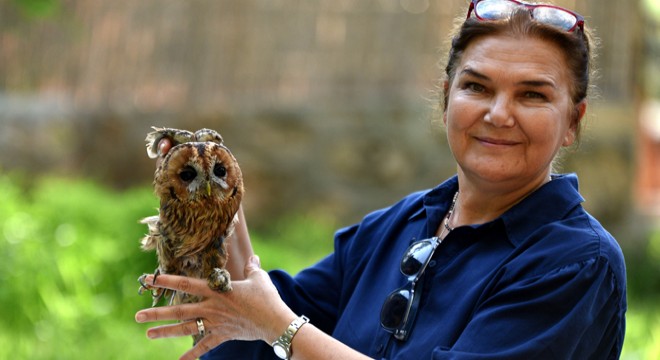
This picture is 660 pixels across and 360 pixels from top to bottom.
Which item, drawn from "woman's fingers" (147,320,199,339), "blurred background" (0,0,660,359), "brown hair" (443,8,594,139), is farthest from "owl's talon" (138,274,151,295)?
"blurred background" (0,0,660,359)

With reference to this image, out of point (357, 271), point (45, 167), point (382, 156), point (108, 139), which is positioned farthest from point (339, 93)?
point (357, 271)

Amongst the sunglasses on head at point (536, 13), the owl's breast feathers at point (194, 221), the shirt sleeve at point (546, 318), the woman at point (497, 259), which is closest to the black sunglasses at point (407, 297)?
the woman at point (497, 259)

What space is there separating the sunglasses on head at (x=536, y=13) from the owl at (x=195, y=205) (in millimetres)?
691

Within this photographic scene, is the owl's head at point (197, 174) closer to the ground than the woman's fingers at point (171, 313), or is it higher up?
higher up

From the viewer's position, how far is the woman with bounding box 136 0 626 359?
Result: 6.64ft

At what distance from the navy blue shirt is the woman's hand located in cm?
29

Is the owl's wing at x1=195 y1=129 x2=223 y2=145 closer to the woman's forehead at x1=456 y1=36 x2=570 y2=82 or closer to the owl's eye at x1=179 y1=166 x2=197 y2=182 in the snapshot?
the owl's eye at x1=179 y1=166 x2=197 y2=182

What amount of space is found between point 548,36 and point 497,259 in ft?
1.71

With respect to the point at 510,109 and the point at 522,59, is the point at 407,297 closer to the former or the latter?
the point at 510,109

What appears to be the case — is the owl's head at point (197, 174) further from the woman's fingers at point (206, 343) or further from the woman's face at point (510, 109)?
the woman's face at point (510, 109)

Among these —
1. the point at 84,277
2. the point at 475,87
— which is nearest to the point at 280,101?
the point at 84,277

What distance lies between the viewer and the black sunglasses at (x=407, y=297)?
2.24 meters

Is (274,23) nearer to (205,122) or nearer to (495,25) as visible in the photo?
(205,122)

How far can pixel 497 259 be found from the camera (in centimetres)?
218
